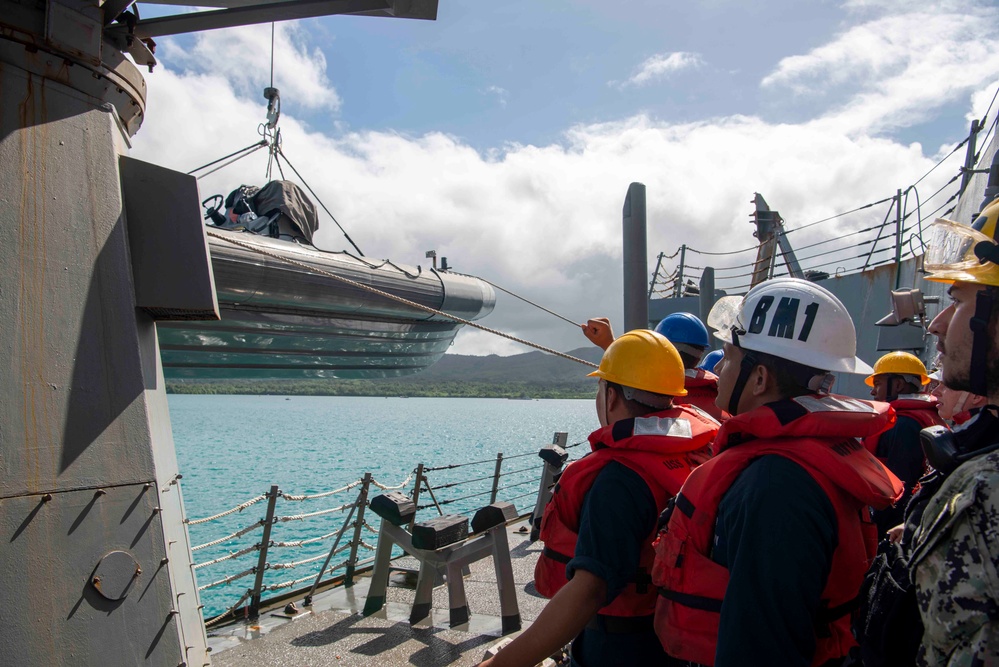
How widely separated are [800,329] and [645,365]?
579 millimetres

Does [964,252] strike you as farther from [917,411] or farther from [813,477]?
[917,411]

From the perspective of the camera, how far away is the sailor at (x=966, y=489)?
2.95 feet

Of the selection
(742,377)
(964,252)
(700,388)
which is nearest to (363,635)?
(700,388)

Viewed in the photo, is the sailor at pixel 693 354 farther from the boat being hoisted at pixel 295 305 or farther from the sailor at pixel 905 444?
the boat being hoisted at pixel 295 305

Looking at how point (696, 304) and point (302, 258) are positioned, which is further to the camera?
point (696, 304)

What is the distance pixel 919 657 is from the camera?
101 centimetres

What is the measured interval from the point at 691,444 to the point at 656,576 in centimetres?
48

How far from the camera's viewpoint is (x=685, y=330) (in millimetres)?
3438

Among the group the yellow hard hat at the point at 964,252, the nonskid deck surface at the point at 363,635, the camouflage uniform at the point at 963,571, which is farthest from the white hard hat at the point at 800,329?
the nonskid deck surface at the point at 363,635

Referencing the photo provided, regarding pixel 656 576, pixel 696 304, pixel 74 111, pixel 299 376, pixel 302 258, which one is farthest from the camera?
pixel 696 304

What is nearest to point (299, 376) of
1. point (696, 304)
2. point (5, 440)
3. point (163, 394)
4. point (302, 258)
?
point (302, 258)

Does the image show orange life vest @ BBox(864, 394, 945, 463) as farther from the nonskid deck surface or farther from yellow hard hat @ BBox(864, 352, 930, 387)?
the nonskid deck surface

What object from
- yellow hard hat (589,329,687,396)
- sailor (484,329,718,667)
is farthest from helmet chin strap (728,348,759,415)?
yellow hard hat (589,329,687,396)

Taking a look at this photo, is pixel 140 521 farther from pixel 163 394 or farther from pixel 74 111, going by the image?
pixel 74 111
